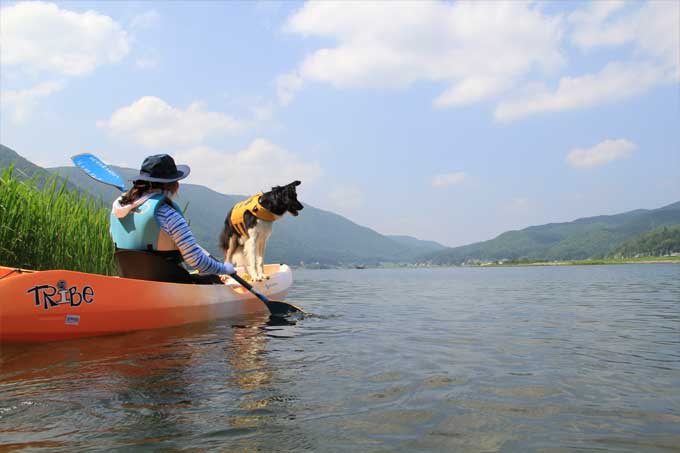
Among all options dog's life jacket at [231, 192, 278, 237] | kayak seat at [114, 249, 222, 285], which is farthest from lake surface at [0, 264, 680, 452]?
dog's life jacket at [231, 192, 278, 237]

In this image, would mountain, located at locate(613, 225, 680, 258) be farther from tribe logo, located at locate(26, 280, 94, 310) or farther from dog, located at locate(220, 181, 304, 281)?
tribe logo, located at locate(26, 280, 94, 310)

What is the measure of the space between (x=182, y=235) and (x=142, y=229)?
1.63ft

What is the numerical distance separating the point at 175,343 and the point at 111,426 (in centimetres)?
293

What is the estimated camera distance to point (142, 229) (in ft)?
19.8

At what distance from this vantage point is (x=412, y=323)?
26.6ft

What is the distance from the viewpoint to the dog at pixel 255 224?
9.07m

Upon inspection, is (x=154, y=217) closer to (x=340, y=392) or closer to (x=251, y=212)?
(x=251, y=212)

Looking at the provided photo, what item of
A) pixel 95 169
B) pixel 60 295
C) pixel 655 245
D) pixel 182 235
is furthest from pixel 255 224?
pixel 655 245

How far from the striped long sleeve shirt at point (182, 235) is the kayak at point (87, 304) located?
0.51 metres

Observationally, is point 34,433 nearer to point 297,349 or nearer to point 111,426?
point 111,426

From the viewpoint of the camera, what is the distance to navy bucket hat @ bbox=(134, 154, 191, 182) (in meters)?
6.05

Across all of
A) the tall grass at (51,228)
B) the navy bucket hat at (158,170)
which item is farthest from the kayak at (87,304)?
the tall grass at (51,228)

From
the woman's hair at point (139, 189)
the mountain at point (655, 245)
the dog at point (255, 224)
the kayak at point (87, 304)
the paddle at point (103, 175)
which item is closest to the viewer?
the kayak at point (87, 304)

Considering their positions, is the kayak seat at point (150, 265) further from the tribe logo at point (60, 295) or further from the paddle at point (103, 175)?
the paddle at point (103, 175)
